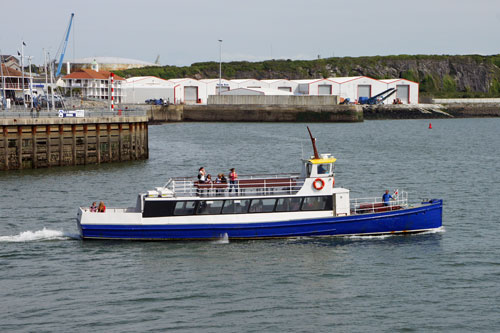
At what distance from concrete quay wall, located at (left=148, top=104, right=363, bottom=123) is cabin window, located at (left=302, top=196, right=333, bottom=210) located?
89.9m

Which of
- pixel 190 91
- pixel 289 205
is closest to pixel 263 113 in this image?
pixel 190 91

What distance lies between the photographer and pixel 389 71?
193 metres

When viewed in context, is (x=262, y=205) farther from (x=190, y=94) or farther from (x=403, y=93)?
(x=403, y=93)

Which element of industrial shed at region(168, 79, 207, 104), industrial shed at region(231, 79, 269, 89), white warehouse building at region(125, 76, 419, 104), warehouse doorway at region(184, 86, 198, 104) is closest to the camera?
white warehouse building at region(125, 76, 419, 104)

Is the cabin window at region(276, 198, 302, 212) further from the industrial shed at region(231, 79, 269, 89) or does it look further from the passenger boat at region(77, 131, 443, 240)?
the industrial shed at region(231, 79, 269, 89)

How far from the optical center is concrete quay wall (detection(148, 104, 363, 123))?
12044 cm

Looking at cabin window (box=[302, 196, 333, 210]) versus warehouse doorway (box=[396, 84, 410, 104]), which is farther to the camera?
warehouse doorway (box=[396, 84, 410, 104])

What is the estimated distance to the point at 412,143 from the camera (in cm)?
8331

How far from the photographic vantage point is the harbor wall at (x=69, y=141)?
5222 centimetres

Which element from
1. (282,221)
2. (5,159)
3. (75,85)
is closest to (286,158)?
(5,159)

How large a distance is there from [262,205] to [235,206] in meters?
1.19

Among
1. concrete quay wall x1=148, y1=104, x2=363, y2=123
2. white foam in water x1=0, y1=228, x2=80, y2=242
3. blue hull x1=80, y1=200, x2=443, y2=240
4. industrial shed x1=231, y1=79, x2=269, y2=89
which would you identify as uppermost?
industrial shed x1=231, y1=79, x2=269, y2=89

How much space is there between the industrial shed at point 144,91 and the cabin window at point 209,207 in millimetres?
102914

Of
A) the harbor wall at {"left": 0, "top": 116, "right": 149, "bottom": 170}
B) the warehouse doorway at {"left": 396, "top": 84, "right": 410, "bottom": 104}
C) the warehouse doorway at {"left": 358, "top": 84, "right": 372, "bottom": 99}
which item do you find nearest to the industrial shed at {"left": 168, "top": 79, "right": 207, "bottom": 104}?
the warehouse doorway at {"left": 358, "top": 84, "right": 372, "bottom": 99}
